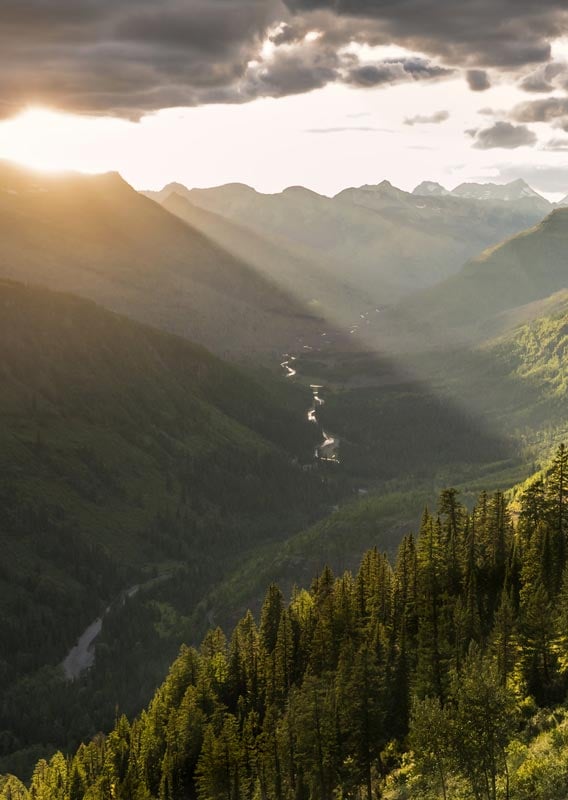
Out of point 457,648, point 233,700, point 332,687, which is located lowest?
point 233,700

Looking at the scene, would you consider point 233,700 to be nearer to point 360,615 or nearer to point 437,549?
point 360,615

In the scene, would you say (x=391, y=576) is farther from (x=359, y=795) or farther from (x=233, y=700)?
(x=359, y=795)

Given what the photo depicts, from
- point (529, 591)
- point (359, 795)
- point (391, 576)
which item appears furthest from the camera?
point (391, 576)

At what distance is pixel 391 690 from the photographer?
10162cm

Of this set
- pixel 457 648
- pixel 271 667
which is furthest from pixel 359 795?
pixel 271 667

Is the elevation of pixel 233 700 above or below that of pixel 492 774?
below

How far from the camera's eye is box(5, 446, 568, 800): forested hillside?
69625mm

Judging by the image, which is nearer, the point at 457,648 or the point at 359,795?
the point at 359,795

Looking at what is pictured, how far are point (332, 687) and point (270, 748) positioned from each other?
10064 mm

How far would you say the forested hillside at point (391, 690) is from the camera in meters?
69.6

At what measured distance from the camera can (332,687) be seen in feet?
330

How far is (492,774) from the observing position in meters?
64.3

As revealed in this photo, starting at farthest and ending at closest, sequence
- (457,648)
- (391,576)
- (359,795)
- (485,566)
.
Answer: (391,576)
(485,566)
(457,648)
(359,795)

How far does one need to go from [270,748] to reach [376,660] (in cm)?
1602
